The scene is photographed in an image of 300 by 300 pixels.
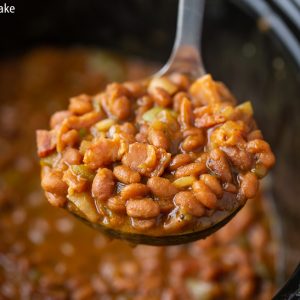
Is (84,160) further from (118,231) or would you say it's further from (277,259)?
(277,259)

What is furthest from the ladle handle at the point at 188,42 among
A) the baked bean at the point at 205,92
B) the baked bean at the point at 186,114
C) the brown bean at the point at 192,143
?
the brown bean at the point at 192,143

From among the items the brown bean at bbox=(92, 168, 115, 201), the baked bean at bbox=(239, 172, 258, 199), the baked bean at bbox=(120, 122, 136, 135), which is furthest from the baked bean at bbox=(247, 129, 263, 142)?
the brown bean at bbox=(92, 168, 115, 201)

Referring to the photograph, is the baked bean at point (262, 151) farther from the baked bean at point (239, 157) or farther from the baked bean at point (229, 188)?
the baked bean at point (229, 188)

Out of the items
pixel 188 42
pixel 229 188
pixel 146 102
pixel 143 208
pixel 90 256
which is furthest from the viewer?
pixel 90 256

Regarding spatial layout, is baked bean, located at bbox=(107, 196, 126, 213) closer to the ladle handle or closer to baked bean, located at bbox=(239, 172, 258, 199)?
baked bean, located at bbox=(239, 172, 258, 199)

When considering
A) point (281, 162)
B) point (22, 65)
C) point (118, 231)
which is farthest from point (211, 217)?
point (22, 65)

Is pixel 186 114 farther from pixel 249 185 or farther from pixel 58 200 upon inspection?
pixel 58 200

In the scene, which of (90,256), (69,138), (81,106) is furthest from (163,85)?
(90,256)

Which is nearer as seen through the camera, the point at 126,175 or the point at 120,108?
the point at 126,175
